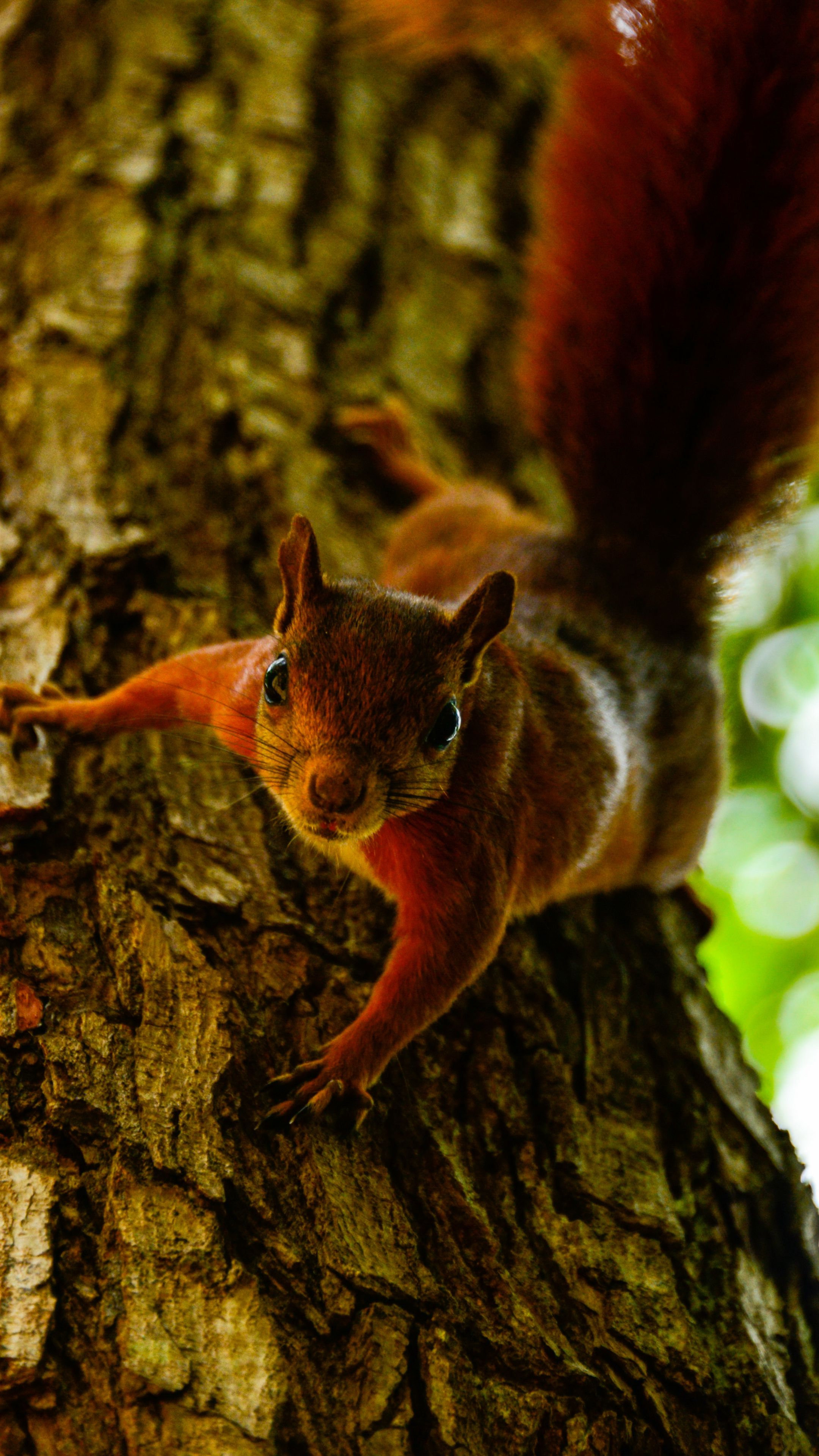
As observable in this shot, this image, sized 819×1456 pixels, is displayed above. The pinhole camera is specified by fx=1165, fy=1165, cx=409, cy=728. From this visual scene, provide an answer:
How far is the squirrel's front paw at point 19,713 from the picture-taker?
1831 mm

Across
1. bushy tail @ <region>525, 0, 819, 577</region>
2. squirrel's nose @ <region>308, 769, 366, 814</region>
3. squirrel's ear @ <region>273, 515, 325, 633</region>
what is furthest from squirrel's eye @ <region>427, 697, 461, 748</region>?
bushy tail @ <region>525, 0, 819, 577</region>

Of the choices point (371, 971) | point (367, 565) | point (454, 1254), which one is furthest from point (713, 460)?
point (454, 1254)

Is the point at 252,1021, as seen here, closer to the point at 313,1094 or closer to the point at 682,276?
the point at 313,1094

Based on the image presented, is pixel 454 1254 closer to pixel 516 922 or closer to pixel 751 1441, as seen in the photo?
pixel 751 1441

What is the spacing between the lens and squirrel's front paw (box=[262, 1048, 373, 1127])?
1.43m

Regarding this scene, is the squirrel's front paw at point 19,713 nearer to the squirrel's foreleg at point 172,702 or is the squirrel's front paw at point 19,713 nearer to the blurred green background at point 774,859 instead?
the squirrel's foreleg at point 172,702

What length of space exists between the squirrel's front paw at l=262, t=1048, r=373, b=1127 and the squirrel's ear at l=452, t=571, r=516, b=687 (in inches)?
22.3

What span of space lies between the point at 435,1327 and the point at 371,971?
1.78 feet

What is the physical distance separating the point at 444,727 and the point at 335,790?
0.19m

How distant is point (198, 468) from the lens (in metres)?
2.36

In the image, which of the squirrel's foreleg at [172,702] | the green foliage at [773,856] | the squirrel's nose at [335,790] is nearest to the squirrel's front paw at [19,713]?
the squirrel's foreleg at [172,702]

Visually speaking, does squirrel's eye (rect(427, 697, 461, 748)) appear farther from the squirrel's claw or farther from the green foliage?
the green foliage

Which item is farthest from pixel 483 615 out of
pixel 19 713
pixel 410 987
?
pixel 19 713

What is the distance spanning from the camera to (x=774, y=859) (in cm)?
387
